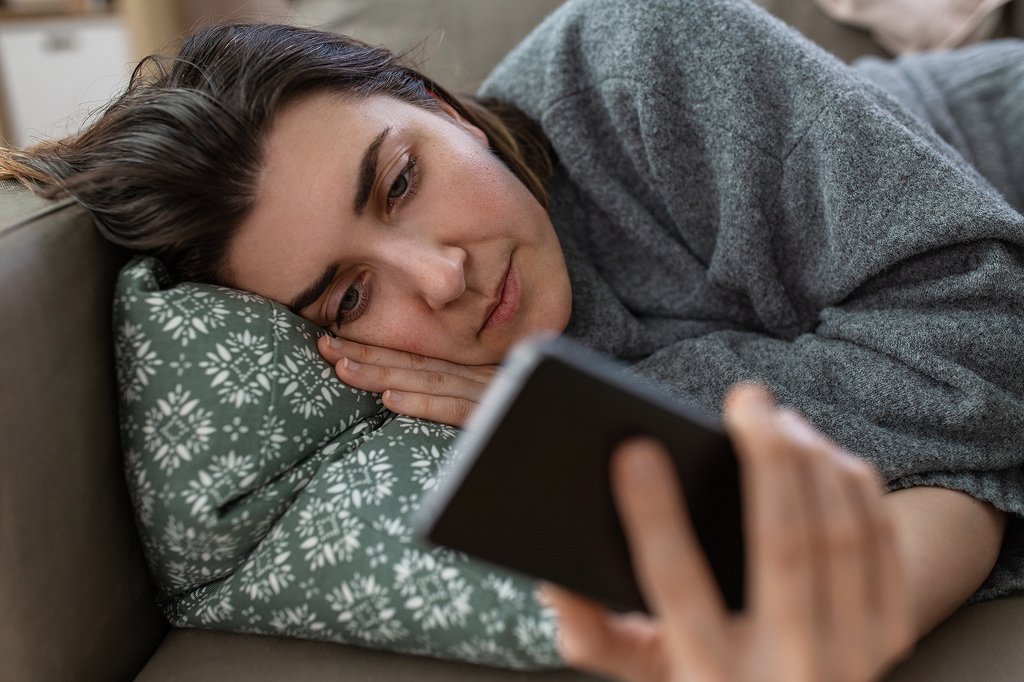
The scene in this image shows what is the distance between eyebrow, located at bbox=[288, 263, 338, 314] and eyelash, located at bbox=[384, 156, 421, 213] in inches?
3.3

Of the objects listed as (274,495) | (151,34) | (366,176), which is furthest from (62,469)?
(151,34)

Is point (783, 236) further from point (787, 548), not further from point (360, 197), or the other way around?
point (787, 548)

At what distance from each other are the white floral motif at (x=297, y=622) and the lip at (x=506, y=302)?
35 cm

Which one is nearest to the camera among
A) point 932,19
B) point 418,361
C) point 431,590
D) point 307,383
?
point 431,590

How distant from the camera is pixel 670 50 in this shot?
0.93 m

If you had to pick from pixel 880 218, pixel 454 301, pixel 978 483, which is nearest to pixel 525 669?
pixel 454 301

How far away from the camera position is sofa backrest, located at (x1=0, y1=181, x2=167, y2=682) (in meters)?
0.62

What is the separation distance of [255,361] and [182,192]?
0.63 ft

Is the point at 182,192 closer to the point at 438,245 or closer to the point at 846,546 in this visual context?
the point at 438,245

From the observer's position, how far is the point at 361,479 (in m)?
0.70

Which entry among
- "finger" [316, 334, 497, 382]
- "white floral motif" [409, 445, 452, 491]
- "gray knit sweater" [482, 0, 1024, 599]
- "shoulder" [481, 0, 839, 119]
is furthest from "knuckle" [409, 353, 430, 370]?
"shoulder" [481, 0, 839, 119]

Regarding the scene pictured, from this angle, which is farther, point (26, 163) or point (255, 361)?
point (26, 163)

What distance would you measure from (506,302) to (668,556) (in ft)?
1.64

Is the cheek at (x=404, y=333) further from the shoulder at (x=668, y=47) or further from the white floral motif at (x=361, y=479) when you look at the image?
the shoulder at (x=668, y=47)
